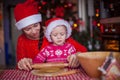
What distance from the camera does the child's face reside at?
1397 mm

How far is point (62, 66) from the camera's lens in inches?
43.3

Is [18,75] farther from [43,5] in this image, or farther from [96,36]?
[96,36]

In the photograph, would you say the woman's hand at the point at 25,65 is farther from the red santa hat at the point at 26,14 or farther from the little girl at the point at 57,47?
the red santa hat at the point at 26,14

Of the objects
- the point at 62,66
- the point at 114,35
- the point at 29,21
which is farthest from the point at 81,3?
the point at 62,66

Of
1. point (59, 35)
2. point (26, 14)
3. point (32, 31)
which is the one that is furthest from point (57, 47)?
point (26, 14)

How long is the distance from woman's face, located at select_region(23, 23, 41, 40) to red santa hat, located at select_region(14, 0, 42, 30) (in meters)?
0.02

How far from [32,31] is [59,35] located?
21cm


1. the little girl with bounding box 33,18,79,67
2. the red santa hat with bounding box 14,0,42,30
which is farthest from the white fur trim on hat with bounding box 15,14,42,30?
the little girl with bounding box 33,18,79,67

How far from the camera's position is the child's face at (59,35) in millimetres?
1397

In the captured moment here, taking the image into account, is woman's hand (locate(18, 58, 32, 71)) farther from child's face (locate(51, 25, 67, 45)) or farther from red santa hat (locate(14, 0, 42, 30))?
red santa hat (locate(14, 0, 42, 30))

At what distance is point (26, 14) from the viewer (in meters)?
1.60

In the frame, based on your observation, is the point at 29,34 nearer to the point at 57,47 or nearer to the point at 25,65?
the point at 57,47

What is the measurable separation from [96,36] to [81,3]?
28.3 inches

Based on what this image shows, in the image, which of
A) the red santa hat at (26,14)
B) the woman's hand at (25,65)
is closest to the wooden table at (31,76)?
the woman's hand at (25,65)
